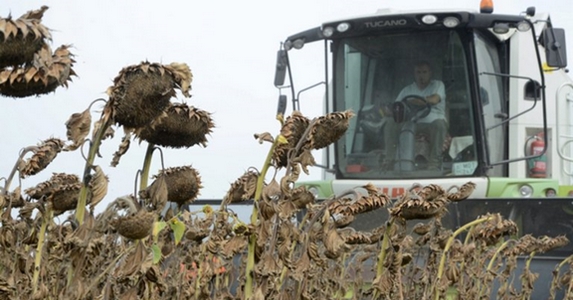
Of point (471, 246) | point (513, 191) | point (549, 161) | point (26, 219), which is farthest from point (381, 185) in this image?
→ point (26, 219)

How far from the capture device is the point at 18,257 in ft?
7.91

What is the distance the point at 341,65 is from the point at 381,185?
1183mm

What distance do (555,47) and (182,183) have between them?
20.5 ft

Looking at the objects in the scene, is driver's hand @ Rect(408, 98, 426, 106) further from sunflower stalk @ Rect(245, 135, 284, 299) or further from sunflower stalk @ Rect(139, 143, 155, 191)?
sunflower stalk @ Rect(139, 143, 155, 191)

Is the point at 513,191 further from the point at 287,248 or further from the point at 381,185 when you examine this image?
the point at 287,248

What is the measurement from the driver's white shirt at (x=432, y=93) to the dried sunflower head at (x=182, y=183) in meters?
6.15

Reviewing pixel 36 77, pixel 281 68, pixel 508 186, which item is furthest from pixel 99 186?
pixel 281 68

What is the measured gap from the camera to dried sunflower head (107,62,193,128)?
1.59 meters

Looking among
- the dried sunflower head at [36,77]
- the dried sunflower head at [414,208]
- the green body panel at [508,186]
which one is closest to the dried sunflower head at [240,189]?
the dried sunflower head at [414,208]

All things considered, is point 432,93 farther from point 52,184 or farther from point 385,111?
point 52,184

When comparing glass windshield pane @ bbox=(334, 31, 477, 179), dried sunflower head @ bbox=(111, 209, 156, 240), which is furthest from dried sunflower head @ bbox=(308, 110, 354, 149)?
glass windshield pane @ bbox=(334, 31, 477, 179)

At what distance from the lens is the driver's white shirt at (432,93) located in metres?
8.20

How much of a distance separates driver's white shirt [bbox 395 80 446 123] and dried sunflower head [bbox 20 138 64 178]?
20.4 ft

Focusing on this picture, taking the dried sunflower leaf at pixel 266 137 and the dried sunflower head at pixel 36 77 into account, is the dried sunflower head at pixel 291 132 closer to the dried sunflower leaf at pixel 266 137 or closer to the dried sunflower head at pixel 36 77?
the dried sunflower leaf at pixel 266 137
